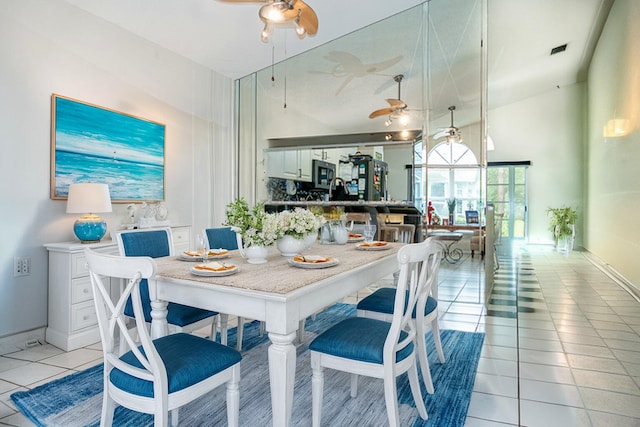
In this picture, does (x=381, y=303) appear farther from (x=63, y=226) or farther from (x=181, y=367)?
(x=63, y=226)

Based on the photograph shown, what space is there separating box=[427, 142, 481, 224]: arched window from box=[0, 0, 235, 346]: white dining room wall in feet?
9.45

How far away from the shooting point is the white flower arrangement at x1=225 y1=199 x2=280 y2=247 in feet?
6.25

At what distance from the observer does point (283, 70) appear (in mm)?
5328

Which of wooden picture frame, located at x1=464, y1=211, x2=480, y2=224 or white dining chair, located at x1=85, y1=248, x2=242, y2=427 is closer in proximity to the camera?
white dining chair, located at x1=85, y1=248, x2=242, y2=427

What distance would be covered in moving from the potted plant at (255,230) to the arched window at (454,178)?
2673mm

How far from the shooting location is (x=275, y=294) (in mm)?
1340

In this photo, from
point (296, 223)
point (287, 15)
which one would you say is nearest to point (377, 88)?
point (287, 15)

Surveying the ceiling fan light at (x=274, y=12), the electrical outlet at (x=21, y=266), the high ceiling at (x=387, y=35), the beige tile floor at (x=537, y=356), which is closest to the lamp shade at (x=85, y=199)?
the electrical outlet at (x=21, y=266)

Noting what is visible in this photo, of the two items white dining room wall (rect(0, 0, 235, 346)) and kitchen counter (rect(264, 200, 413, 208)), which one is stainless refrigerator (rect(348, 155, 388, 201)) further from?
white dining room wall (rect(0, 0, 235, 346))

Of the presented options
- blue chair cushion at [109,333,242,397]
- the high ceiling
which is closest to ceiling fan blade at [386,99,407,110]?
the high ceiling

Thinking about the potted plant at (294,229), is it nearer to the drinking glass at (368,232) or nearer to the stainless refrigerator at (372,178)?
the drinking glass at (368,232)

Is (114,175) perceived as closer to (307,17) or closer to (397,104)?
(307,17)

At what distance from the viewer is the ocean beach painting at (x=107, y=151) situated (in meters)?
2.95

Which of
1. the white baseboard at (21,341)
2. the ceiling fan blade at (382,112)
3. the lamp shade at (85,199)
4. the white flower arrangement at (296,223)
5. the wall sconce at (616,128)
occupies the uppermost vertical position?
the ceiling fan blade at (382,112)
